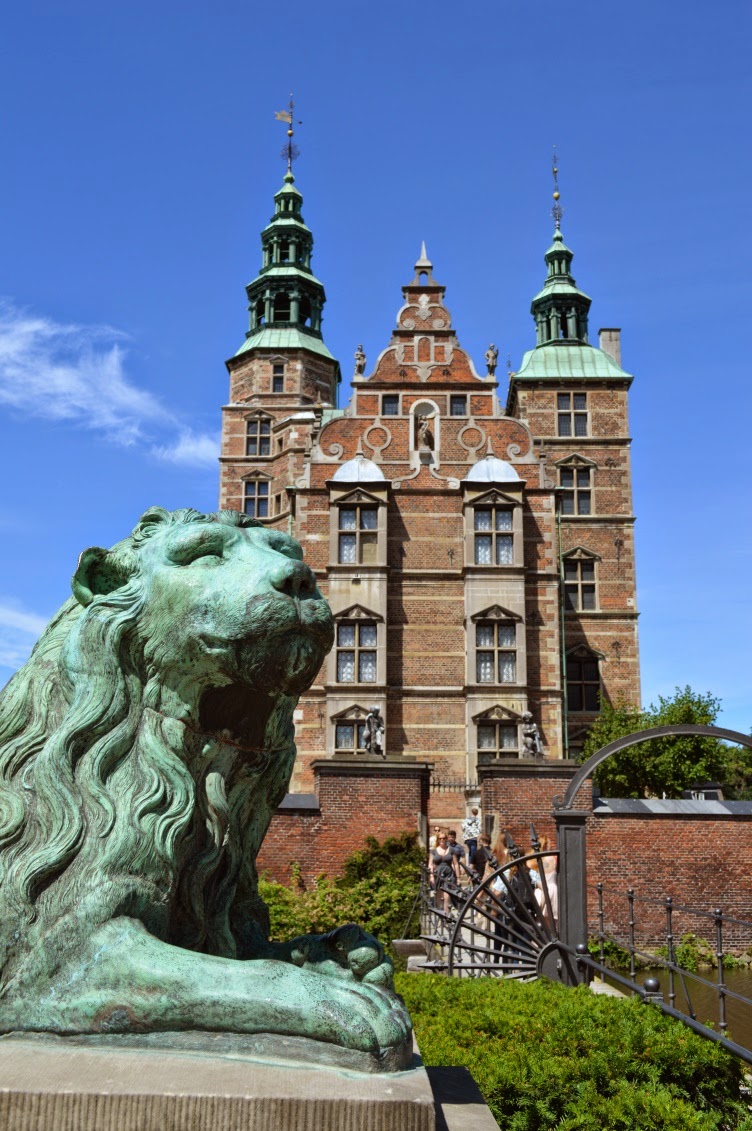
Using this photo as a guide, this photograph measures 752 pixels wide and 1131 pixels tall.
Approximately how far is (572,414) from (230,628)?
32225mm

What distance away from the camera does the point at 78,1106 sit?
1.83 metres

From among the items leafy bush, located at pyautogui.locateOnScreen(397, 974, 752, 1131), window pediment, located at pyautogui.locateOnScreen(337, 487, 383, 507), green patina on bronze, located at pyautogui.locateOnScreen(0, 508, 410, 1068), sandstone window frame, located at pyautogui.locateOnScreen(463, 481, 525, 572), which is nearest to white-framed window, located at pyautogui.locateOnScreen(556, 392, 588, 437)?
sandstone window frame, located at pyautogui.locateOnScreen(463, 481, 525, 572)

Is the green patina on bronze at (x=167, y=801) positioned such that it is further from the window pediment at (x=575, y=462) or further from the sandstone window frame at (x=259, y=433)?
the sandstone window frame at (x=259, y=433)

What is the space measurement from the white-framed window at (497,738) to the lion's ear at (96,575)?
76.0ft

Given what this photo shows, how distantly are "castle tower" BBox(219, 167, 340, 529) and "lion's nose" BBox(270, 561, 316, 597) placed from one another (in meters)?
27.9

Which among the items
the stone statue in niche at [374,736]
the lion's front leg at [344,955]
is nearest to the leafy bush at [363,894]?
the stone statue in niche at [374,736]

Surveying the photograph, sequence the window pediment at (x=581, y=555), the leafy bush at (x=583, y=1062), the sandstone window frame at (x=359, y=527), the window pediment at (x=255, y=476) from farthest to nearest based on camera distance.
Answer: the window pediment at (x=255, y=476) < the window pediment at (x=581, y=555) < the sandstone window frame at (x=359, y=527) < the leafy bush at (x=583, y=1062)

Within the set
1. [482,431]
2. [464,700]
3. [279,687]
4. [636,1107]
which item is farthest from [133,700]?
[482,431]

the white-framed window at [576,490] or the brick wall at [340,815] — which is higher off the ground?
the white-framed window at [576,490]

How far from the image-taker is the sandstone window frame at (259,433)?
3478cm

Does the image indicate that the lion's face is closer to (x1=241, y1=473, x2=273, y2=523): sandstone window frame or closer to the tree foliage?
the tree foliage

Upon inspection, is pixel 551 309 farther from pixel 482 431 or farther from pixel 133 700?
pixel 133 700

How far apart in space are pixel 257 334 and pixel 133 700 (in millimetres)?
37309

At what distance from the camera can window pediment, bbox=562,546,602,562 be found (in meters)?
31.2
